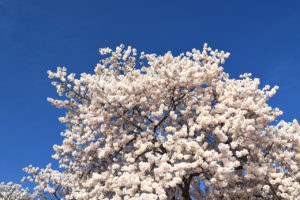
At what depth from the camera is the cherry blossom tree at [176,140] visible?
34.5 feet

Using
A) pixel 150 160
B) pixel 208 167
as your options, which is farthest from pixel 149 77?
pixel 208 167

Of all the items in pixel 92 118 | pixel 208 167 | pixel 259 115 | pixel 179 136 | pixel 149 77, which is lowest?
pixel 208 167

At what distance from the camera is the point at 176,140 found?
1123 cm

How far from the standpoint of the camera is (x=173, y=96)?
1343 cm

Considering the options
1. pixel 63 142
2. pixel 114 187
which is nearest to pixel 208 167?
pixel 114 187

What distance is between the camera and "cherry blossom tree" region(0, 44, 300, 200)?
34.5 feet

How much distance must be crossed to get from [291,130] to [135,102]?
27.3 feet

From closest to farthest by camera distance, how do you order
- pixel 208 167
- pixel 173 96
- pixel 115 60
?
pixel 208 167
pixel 173 96
pixel 115 60

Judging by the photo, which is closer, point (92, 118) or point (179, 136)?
point (179, 136)

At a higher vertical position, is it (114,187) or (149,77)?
(149,77)

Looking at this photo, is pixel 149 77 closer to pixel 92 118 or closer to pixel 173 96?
pixel 173 96

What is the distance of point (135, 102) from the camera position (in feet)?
41.5

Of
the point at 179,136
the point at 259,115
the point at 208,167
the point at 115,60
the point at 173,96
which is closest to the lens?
the point at 208,167

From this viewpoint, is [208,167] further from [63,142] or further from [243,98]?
[63,142]
